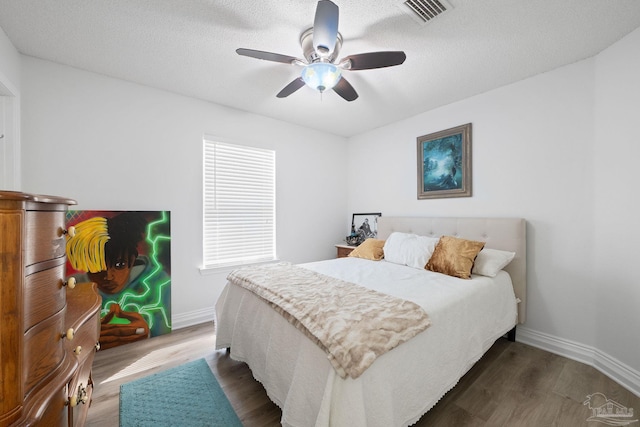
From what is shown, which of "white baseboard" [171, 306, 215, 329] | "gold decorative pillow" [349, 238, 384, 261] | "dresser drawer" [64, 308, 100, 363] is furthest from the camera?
"gold decorative pillow" [349, 238, 384, 261]

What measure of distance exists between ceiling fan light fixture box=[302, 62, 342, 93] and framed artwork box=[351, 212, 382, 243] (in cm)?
239

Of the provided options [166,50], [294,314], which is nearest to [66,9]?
[166,50]

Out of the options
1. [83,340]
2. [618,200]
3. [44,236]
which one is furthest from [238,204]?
[618,200]

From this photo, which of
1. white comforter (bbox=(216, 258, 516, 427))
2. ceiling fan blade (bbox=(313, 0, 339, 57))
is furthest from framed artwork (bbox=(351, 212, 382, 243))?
ceiling fan blade (bbox=(313, 0, 339, 57))

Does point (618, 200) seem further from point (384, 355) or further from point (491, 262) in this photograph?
point (384, 355)

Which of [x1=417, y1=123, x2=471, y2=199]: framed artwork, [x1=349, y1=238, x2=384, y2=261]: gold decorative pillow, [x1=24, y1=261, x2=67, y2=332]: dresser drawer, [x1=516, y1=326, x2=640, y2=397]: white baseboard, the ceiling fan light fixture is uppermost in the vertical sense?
the ceiling fan light fixture

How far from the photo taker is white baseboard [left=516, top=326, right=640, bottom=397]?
181 cm

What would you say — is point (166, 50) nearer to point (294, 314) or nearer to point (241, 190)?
point (241, 190)

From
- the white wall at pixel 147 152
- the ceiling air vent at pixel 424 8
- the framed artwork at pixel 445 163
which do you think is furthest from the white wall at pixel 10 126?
the framed artwork at pixel 445 163

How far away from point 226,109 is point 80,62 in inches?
51.2

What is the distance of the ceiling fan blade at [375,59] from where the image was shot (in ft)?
5.47

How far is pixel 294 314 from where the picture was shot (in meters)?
1.44

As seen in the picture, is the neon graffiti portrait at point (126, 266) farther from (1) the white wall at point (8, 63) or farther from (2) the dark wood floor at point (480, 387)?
(1) the white wall at point (8, 63)

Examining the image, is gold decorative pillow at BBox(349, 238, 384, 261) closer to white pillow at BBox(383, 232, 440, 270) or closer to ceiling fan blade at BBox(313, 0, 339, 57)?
white pillow at BBox(383, 232, 440, 270)
